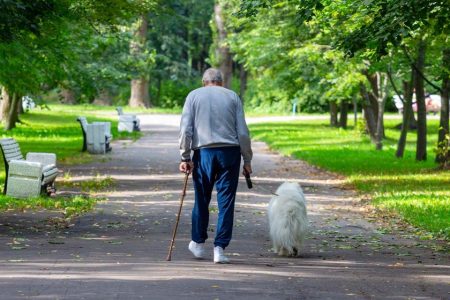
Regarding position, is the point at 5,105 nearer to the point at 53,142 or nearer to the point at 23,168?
the point at 53,142

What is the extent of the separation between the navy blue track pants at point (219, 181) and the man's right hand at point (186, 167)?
0.33 feet

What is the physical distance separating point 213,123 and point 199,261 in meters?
1.42

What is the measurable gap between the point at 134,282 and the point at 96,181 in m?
13.4

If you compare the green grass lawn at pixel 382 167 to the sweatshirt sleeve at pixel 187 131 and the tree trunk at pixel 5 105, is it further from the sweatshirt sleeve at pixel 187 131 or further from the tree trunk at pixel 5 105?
the tree trunk at pixel 5 105

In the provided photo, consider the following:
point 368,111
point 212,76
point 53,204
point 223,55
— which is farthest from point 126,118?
point 212,76

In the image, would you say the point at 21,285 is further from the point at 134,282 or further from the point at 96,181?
the point at 96,181

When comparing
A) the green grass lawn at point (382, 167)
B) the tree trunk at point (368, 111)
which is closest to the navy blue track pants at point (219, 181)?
the green grass lawn at point (382, 167)

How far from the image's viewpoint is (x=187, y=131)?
1146 centimetres

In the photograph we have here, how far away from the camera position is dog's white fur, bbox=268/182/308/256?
1201cm

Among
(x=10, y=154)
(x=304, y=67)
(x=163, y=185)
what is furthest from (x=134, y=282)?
(x=304, y=67)

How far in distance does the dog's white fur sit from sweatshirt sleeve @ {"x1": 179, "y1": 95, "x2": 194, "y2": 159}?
1.30 m

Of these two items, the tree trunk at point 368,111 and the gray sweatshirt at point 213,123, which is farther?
the tree trunk at point 368,111

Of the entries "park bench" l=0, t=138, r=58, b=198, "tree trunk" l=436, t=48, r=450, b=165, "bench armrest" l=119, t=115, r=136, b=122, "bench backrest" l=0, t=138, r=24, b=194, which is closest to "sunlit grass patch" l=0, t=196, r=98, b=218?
"park bench" l=0, t=138, r=58, b=198

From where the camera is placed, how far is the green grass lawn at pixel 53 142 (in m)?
17.6
